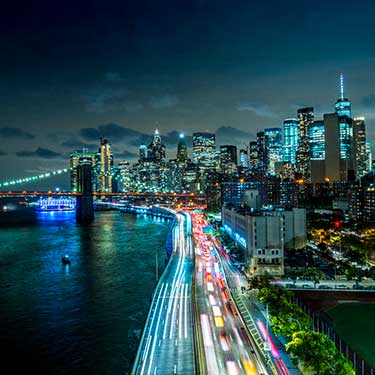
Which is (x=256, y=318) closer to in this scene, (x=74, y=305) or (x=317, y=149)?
(x=74, y=305)

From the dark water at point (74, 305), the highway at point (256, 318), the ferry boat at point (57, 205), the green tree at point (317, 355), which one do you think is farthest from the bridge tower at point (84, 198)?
the green tree at point (317, 355)

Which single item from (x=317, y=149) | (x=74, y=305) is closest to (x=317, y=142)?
(x=317, y=149)

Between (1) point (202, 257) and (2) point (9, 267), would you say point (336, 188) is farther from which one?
(2) point (9, 267)

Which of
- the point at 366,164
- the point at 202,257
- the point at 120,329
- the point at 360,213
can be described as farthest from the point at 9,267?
the point at 366,164

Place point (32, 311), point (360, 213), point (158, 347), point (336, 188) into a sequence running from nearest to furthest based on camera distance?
point (158, 347), point (32, 311), point (360, 213), point (336, 188)

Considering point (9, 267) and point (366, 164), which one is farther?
point (366, 164)

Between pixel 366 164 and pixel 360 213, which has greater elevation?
pixel 366 164

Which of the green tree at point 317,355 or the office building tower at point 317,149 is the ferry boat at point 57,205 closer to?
the office building tower at point 317,149

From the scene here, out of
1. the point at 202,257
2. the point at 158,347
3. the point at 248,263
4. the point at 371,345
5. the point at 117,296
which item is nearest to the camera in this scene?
the point at 158,347

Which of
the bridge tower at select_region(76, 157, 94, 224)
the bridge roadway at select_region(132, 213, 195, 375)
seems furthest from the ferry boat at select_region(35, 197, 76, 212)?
the bridge roadway at select_region(132, 213, 195, 375)
